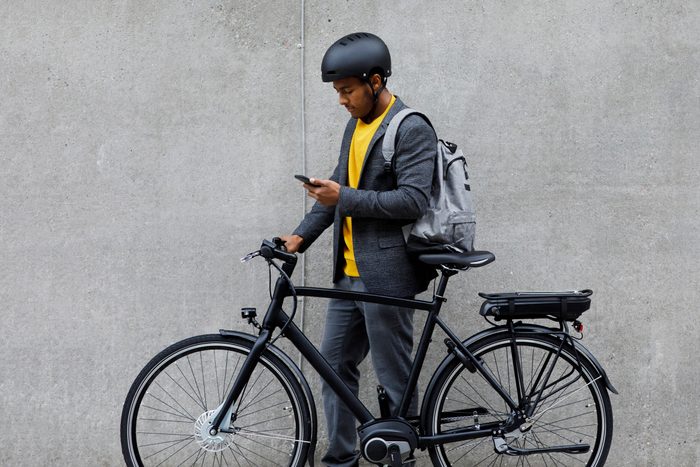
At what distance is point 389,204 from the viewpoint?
134 inches

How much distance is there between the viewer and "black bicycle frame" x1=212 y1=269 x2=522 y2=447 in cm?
353

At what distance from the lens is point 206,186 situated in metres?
4.34

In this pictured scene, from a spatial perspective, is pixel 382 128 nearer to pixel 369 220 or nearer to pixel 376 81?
pixel 376 81

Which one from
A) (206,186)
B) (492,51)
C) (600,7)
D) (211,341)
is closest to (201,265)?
(206,186)

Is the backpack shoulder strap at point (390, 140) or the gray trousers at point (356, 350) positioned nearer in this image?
the backpack shoulder strap at point (390, 140)

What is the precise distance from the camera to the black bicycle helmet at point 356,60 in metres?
3.47

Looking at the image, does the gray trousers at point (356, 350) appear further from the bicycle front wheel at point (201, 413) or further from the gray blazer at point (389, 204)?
the bicycle front wheel at point (201, 413)

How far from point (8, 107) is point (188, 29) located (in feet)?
3.48

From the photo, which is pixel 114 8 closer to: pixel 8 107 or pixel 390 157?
pixel 8 107

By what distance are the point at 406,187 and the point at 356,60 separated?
588 mm

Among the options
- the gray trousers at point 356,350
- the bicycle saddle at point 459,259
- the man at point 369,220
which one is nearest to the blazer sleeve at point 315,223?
the man at point 369,220

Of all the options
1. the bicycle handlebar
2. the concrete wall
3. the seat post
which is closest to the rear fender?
the seat post

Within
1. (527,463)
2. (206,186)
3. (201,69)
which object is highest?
(201,69)

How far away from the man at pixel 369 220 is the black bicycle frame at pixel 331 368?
68 mm
